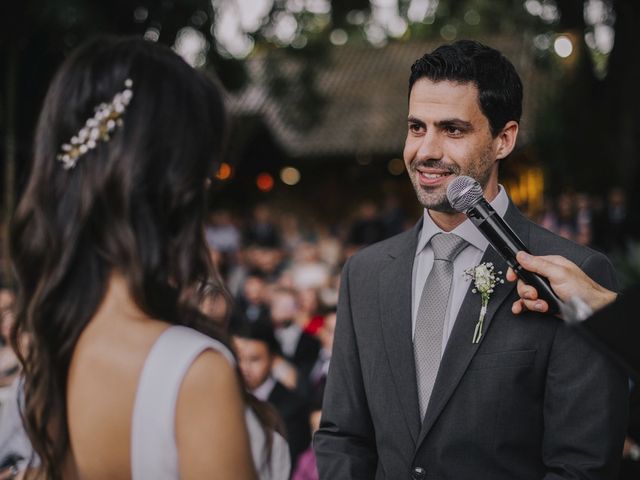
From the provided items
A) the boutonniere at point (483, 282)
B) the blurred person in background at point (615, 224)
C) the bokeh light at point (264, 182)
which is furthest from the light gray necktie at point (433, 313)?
the bokeh light at point (264, 182)

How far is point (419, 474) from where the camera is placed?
2355 mm

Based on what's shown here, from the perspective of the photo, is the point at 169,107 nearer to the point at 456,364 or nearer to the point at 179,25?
the point at 456,364

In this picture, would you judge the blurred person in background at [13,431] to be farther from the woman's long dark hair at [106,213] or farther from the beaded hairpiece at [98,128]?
the beaded hairpiece at [98,128]

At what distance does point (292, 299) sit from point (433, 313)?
6707mm

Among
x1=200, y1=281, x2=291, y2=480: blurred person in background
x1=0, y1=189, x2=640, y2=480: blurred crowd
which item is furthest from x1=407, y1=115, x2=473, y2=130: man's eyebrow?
x1=200, y1=281, x2=291, y2=480: blurred person in background

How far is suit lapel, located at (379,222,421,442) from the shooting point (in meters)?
2.43

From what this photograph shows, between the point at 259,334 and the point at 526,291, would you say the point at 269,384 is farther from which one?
the point at 526,291

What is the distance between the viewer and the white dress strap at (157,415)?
1.55 m

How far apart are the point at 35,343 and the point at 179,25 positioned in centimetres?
722

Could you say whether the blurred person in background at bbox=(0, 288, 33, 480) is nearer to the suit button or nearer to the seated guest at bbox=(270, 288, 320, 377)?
the suit button

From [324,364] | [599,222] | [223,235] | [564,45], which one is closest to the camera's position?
[324,364]

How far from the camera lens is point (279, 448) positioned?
1.71m

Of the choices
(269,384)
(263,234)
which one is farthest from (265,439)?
(263,234)

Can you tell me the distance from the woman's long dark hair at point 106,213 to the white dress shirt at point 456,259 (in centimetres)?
101
